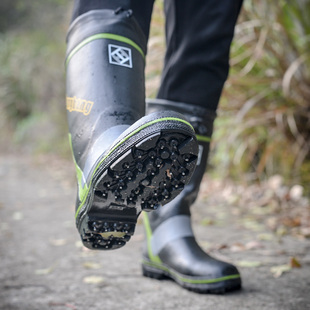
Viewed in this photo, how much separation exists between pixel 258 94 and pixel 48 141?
15.3 feet

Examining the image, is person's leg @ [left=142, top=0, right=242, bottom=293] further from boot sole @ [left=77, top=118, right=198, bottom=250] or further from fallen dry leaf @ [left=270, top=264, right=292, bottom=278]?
boot sole @ [left=77, top=118, right=198, bottom=250]

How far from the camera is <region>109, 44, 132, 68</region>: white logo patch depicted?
869mm

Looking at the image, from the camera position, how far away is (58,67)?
6.52 metres

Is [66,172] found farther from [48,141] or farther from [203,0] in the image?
[203,0]

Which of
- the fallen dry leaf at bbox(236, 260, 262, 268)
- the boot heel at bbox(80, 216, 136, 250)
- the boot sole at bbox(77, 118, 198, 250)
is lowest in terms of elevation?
the fallen dry leaf at bbox(236, 260, 262, 268)

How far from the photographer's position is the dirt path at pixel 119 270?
1.03m

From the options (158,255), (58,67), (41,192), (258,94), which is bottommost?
(158,255)

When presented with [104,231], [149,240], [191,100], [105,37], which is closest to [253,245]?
[149,240]

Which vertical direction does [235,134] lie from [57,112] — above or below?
below

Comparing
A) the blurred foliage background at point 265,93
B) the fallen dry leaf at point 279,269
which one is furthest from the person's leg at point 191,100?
the blurred foliage background at point 265,93

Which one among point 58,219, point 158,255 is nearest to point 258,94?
point 58,219

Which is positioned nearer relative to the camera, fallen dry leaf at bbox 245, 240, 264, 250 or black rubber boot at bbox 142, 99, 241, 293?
black rubber boot at bbox 142, 99, 241, 293

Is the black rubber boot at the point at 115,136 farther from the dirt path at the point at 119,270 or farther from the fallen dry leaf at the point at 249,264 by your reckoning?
the fallen dry leaf at the point at 249,264

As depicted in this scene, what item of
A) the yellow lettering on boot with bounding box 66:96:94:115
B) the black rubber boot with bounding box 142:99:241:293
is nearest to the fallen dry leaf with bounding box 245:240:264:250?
the black rubber boot with bounding box 142:99:241:293
